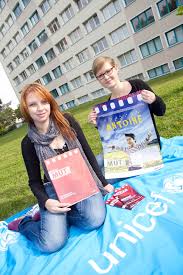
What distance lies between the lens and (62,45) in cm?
3294

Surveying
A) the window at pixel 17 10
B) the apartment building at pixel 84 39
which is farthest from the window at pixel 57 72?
the window at pixel 17 10

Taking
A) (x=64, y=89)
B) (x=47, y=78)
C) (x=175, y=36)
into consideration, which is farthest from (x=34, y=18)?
(x=175, y=36)

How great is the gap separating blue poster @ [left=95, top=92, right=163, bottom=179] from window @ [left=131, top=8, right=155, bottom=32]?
22.8 metres

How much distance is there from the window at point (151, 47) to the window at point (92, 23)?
5268mm

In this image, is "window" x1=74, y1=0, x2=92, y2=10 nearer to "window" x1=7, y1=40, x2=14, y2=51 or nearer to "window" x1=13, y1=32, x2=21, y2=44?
"window" x1=13, y1=32, x2=21, y2=44

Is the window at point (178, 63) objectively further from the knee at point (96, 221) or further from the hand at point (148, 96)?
the knee at point (96, 221)

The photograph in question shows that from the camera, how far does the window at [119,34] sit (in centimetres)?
2642

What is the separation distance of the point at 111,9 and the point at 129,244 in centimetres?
2664

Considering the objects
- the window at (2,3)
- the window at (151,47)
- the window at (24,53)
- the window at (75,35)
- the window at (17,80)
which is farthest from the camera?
the window at (17,80)

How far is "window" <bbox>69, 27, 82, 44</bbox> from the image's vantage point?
30.2 meters

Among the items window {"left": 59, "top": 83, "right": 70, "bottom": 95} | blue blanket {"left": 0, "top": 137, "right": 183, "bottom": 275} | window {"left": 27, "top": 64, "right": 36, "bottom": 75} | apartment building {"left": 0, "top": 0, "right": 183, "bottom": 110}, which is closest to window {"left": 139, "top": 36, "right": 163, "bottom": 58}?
apartment building {"left": 0, "top": 0, "right": 183, "bottom": 110}

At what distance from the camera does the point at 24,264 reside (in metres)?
3.14

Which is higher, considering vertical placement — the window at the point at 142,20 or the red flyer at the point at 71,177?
the window at the point at 142,20

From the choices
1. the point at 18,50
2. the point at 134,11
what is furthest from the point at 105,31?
the point at 18,50
